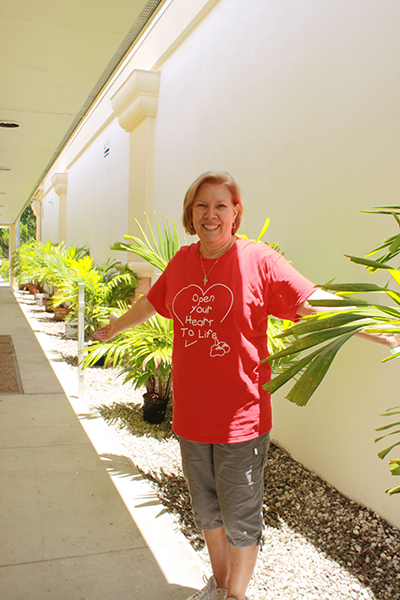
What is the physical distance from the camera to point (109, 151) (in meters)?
10.3

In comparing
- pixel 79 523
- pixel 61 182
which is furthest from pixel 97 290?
pixel 61 182

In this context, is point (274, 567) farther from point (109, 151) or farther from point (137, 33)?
point (109, 151)

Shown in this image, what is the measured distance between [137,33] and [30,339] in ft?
20.2

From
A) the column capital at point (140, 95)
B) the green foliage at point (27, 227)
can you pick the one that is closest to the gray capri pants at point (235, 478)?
the column capital at point (140, 95)

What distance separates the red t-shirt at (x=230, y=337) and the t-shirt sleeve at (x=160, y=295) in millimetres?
267

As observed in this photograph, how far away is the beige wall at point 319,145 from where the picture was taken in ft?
9.78

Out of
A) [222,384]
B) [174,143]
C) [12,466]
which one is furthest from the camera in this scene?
[174,143]

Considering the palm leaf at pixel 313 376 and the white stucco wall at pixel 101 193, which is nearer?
the palm leaf at pixel 313 376

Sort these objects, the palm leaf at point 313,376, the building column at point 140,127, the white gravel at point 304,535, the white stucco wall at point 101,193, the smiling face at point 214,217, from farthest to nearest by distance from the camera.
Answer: the white stucco wall at point 101,193, the building column at point 140,127, the white gravel at point 304,535, the smiling face at point 214,217, the palm leaf at point 313,376

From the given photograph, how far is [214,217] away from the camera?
2.07 m

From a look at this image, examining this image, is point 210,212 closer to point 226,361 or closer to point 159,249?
point 226,361

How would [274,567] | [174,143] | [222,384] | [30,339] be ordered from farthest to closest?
[30,339]
[174,143]
[274,567]
[222,384]

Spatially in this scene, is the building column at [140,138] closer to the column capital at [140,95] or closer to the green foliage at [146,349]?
the column capital at [140,95]

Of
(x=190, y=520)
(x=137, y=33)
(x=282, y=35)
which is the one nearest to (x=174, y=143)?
(x=137, y=33)
